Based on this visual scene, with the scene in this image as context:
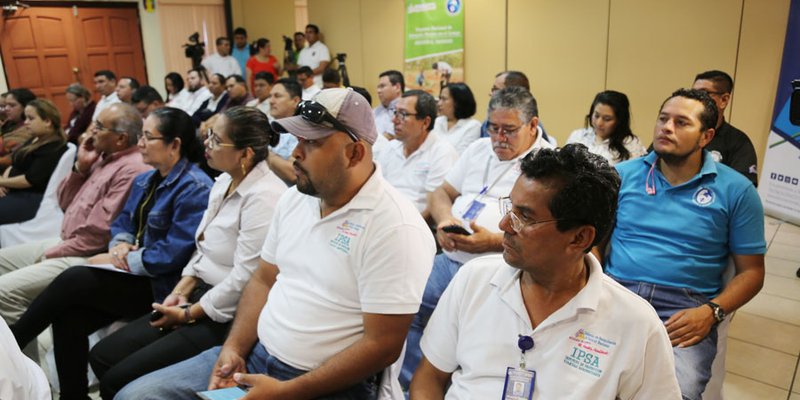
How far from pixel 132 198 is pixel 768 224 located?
4898mm

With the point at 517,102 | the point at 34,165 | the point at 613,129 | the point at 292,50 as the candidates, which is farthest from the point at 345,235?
the point at 292,50

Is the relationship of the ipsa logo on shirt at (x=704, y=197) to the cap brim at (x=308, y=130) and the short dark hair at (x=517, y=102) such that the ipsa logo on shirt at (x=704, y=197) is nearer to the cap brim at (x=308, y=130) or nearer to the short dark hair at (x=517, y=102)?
the short dark hair at (x=517, y=102)

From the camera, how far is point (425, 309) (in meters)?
2.33

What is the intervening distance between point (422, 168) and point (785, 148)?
3346 millimetres

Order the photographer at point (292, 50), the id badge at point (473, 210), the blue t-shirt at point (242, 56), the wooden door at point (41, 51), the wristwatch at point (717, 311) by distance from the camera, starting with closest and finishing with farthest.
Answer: the wristwatch at point (717, 311) → the id badge at point (473, 210) → the wooden door at point (41, 51) → the photographer at point (292, 50) → the blue t-shirt at point (242, 56)

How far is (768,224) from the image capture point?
4621mm

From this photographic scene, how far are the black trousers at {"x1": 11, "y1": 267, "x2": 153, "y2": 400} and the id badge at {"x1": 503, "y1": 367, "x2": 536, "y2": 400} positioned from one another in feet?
6.02

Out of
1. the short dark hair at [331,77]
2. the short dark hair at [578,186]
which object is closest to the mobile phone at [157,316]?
the short dark hair at [578,186]

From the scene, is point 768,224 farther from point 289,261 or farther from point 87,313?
point 87,313

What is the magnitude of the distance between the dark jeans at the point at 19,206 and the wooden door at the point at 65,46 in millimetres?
4624

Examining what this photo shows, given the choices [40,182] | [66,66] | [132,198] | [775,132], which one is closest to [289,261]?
[132,198]

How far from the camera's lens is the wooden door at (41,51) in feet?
23.4

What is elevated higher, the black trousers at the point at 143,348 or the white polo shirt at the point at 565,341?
the white polo shirt at the point at 565,341

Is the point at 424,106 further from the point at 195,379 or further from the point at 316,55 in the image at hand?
the point at 316,55
